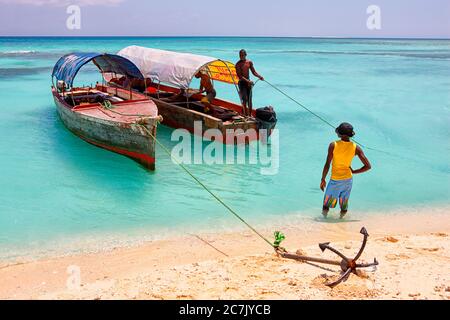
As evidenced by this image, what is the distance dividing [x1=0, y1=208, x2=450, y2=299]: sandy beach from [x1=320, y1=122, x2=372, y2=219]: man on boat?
54 centimetres

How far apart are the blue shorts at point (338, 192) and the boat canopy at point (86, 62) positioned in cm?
742

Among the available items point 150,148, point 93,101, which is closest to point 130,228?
point 150,148

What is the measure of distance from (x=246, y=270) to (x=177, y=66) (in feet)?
28.1

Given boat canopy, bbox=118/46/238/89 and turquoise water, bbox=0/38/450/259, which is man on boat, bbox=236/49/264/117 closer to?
boat canopy, bbox=118/46/238/89

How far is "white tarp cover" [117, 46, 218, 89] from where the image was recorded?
12297 millimetres

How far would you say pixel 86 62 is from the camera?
12.0 metres

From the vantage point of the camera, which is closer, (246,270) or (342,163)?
(246,270)

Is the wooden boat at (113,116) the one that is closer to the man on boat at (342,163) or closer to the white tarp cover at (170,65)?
the white tarp cover at (170,65)

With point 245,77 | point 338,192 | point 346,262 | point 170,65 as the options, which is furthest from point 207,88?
point 346,262

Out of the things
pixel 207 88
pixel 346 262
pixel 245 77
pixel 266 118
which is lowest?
pixel 346 262

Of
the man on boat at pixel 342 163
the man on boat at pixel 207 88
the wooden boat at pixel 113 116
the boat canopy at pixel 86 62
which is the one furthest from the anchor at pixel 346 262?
the boat canopy at pixel 86 62

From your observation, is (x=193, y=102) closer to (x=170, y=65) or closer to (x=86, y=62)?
(x=170, y=65)
